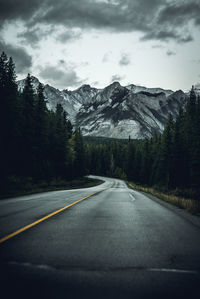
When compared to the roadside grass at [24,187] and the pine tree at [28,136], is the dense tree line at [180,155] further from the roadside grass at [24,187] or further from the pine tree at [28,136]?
the pine tree at [28,136]

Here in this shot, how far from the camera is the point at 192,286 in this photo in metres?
2.48

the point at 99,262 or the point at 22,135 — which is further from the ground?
the point at 22,135

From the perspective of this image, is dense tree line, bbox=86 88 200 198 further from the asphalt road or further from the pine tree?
the pine tree

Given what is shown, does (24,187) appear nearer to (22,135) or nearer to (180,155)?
(22,135)

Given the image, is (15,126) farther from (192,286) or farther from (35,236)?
(192,286)

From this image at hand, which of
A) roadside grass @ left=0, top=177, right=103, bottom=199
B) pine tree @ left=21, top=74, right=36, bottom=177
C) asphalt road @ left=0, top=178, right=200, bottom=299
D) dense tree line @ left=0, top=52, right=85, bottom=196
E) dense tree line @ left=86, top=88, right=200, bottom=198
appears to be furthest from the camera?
dense tree line @ left=86, top=88, right=200, bottom=198

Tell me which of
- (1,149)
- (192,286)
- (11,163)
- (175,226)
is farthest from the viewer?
(11,163)

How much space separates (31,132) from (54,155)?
12.0m

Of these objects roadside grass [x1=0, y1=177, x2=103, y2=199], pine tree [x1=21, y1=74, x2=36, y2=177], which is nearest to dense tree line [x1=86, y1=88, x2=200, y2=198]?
roadside grass [x1=0, y1=177, x2=103, y2=199]

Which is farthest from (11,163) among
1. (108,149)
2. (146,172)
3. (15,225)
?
(108,149)

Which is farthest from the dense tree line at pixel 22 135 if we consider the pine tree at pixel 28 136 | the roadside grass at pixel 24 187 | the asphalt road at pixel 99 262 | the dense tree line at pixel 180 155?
the dense tree line at pixel 180 155

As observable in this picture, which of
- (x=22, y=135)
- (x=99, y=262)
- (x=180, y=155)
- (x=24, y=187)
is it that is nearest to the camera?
(x=99, y=262)

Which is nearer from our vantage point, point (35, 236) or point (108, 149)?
point (35, 236)

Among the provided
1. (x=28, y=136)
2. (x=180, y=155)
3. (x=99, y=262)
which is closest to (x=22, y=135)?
(x=28, y=136)
